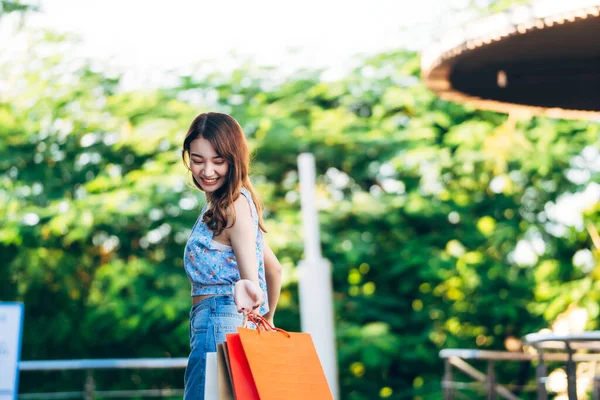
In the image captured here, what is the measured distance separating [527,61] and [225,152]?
3.70m

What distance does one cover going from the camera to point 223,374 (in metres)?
2.46

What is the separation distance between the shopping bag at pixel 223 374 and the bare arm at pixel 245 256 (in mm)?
134

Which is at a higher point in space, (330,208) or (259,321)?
(330,208)

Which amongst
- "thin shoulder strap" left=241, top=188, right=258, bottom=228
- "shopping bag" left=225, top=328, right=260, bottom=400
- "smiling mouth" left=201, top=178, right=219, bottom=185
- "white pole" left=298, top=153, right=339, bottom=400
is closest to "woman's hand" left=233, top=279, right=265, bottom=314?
"shopping bag" left=225, top=328, right=260, bottom=400

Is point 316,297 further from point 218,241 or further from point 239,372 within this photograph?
point 239,372

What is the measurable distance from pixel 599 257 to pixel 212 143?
10598 millimetres

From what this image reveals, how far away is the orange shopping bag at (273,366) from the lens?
2.42m

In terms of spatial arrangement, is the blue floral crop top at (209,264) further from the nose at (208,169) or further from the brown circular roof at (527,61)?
the brown circular roof at (527,61)

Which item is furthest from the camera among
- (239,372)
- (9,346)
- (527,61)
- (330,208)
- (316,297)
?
(330,208)

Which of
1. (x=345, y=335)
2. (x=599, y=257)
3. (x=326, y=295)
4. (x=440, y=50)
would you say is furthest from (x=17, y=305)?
(x=599, y=257)

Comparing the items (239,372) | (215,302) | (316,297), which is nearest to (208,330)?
(215,302)

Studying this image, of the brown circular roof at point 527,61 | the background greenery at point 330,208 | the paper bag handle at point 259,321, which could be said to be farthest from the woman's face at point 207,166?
the background greenery at point 330,208

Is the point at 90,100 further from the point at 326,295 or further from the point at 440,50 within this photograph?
the point at 440,50

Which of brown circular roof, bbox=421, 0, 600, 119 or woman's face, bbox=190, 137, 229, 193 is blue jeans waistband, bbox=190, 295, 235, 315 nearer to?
woman's face, bbox=190, 137, 229, 193
